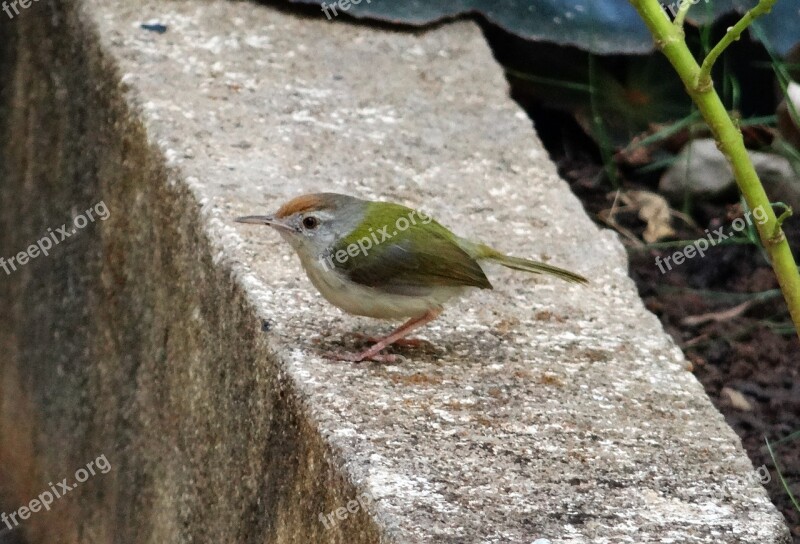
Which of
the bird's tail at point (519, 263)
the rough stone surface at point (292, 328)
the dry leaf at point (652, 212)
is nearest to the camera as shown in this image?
the rough stone surface at point (292, 328)

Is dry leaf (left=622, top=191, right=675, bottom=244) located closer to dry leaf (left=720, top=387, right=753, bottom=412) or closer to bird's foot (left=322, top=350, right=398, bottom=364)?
dry leaf (left=720, top=387, right=753, bottom=412)

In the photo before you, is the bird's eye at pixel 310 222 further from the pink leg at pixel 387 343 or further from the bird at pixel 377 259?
the pink leg at pixel 387 343

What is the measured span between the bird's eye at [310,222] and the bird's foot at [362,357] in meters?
0.42

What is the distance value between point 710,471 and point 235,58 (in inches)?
119

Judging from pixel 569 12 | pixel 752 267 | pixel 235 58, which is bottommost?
pixel 752 267

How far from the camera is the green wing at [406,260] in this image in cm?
378

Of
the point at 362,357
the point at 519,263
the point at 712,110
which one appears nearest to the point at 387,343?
the point at 362,357

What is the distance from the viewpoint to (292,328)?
3.69m

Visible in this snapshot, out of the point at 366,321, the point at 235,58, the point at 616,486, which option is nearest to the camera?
the point at 616,486

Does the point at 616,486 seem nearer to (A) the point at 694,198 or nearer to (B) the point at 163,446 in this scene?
(B) the point at 163,446

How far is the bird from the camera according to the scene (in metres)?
3.76

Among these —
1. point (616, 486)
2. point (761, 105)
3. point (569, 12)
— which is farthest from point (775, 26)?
point (616, 486)

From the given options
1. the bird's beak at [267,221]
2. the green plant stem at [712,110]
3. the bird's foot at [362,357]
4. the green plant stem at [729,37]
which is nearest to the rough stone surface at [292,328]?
the bird's foot at [362,357]

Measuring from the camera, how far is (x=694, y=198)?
580cm
